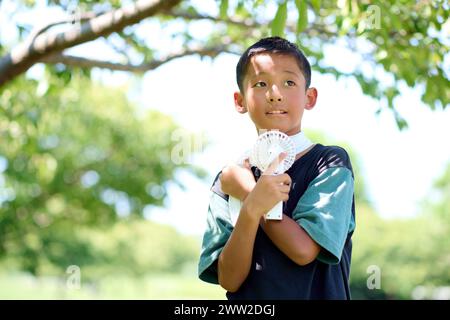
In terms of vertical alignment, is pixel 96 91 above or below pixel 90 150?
above

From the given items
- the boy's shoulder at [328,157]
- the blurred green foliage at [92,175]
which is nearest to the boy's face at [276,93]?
the boy's shoulder at [328,157]

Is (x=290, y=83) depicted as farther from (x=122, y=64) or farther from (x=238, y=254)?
(x=122, y=64)

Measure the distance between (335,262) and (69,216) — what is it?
54.4 feet

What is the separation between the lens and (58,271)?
2881 cm

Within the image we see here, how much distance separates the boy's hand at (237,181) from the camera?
227cm

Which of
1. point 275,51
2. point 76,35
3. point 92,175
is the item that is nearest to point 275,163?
point 275,51

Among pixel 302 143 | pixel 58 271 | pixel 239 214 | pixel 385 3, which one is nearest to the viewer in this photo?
pixel 239 214

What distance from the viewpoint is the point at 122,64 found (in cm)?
689

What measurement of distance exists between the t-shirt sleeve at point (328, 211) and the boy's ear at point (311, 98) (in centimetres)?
33

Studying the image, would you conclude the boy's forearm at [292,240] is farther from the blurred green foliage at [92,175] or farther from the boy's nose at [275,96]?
the blurred green foliage at [92,175]

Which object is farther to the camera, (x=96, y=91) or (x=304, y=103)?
(x=96, y=91)

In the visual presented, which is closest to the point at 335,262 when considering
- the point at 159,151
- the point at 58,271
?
the point at 159,151

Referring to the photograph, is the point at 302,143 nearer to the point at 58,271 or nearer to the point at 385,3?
the point at 385,3

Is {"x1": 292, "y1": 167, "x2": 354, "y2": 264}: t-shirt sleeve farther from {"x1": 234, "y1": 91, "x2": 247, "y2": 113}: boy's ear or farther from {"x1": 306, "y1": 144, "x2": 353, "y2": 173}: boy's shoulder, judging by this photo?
{"x1": 234, "y1": 91, "x2": 247, "y2": 113}: boy's ear
